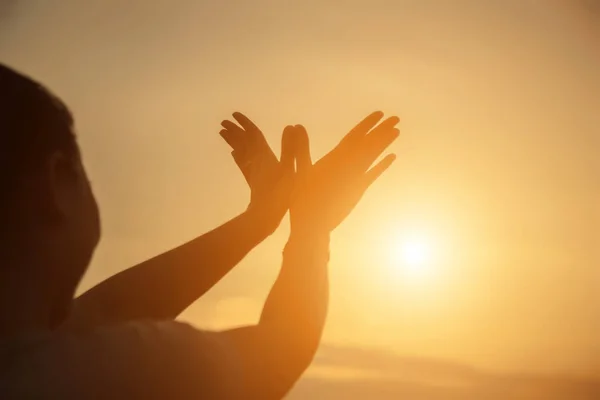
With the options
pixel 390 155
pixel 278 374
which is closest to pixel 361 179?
pixel 390 155

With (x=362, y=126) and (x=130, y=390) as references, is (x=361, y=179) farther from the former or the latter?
(x=130, y=390)

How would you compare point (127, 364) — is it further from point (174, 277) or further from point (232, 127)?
point (232, 127)

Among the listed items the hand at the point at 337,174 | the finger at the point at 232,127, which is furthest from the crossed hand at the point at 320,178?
the finger at the point at 232,127

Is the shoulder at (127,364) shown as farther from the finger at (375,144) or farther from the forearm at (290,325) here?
the finger at (375,144)

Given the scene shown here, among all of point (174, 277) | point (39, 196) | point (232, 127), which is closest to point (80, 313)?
point (174, 277)

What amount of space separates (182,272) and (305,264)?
13 centimetres

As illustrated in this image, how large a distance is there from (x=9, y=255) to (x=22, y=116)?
0.08 metres

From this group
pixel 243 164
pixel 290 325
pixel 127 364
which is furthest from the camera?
pixel 243 164

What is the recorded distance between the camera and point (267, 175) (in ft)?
2.27

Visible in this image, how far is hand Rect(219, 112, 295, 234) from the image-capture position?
0.66 meters

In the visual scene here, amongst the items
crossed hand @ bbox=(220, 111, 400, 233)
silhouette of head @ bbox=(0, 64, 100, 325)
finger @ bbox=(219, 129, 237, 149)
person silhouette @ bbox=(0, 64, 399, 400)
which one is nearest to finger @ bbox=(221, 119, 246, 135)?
finger @ bbox=(219, 129, 237, 149)

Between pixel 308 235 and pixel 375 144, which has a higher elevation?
pixel 375 144

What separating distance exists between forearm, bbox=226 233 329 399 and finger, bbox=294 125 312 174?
0.28 feet

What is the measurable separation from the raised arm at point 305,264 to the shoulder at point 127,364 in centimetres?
3
